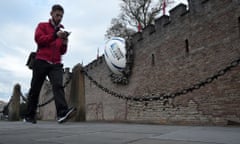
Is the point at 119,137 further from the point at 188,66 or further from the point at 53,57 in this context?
the point at 188,66

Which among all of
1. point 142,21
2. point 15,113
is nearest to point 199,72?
point 15,113

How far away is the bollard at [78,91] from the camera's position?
24.6 ft

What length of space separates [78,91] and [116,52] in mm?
6566

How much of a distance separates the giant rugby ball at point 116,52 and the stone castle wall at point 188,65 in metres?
0.72

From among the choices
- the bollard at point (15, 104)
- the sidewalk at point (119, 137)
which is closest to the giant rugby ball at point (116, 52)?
the bollard at point (15, 104)

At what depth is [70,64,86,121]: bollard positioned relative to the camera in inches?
295

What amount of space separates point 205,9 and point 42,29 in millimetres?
7980

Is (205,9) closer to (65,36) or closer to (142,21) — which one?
(65,36)

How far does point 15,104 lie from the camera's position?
11.8m

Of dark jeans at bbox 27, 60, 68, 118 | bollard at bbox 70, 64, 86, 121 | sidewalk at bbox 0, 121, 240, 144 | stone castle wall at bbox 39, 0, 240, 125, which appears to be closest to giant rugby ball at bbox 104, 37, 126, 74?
stone castle wall at bbox 39, 0, 240, 125

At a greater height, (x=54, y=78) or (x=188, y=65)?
(x=188, y=65)

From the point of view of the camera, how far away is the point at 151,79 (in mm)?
13273

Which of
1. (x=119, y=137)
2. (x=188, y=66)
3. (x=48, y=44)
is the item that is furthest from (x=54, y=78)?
(x=188, y=66)

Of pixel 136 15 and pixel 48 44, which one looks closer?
pixel 48 44
